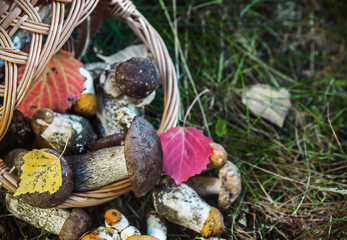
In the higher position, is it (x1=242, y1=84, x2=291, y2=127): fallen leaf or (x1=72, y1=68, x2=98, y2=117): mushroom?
(x1=72, y1=68, x2=98, y2=117): mushroom

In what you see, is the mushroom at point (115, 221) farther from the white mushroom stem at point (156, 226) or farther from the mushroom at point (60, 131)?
the mushroom at point (60, 131)

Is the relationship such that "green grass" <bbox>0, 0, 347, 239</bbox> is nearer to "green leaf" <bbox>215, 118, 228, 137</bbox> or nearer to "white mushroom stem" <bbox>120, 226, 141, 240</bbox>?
"green leaf" <bbox>215, 118, 228, 137</bbox>

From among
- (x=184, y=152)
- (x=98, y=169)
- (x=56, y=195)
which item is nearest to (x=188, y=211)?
(x=184, y=152)

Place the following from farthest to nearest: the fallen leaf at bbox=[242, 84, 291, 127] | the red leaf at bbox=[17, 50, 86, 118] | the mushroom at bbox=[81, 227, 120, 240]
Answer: the fallen leaf at bbox=[242, 84, 291, 127] → the red leaf at bbox=[17, 50, 86, 118] → the mushroom at bbox=[81, 227, 120, 240]

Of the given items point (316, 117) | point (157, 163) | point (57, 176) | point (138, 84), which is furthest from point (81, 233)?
point (316, 117)

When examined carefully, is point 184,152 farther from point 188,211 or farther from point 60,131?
point 60,131

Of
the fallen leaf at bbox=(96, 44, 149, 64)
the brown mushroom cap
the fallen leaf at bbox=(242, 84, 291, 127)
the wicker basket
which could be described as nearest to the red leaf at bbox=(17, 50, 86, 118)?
the wicker basket
